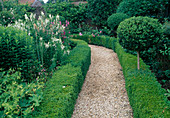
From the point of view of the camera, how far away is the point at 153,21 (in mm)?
4328

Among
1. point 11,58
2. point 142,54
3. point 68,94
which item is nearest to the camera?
point 68,94

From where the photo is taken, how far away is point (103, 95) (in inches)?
175

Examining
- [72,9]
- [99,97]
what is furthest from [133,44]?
[72,9]

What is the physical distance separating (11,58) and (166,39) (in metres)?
5.16

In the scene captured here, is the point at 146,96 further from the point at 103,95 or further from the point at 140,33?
the point at 140,33

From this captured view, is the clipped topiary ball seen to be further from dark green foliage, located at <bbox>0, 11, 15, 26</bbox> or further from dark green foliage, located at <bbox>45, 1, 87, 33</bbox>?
dark green foliage, located at <bbox>0, 11, 15, 26</bbox>

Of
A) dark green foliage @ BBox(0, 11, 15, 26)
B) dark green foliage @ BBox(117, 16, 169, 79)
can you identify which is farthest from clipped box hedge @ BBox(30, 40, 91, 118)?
dark green foliage @ BBox(0, 11, 15, 26)

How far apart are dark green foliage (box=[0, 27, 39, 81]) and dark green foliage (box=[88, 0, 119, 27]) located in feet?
32.5

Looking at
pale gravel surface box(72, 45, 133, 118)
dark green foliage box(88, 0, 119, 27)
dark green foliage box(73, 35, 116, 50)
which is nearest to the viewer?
pale gravel surface box(72, 45, 133, 118)

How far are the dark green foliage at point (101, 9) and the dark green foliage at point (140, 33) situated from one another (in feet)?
28.6

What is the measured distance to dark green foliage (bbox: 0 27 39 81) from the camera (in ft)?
11.5

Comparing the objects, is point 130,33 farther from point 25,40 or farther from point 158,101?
point 25,40

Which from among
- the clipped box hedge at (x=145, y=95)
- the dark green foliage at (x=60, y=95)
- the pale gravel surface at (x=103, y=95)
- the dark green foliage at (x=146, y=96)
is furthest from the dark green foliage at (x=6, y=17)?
the dark green foliage at (x=146, y=96)

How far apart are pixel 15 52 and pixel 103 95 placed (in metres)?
2.54
